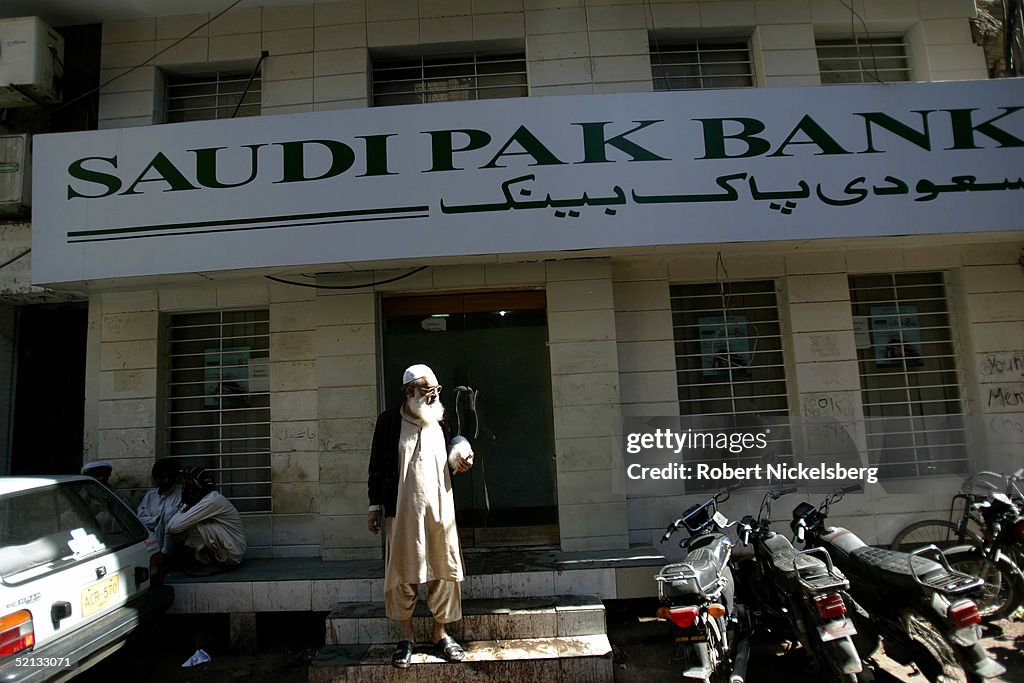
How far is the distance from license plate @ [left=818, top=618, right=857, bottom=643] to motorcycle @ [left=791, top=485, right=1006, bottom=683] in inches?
15.5

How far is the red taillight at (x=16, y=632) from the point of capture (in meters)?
3.05

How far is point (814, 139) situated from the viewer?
500 cm

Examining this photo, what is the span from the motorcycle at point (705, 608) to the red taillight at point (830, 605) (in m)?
0.52

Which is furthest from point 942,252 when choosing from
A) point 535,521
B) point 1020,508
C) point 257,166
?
point 257,166

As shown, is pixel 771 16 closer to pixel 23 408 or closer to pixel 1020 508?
pixel 1020 508

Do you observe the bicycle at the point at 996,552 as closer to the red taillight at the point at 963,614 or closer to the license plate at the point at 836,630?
the red taillight at the point at 963,614

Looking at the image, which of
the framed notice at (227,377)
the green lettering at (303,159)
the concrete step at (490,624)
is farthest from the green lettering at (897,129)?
the framed notice at (227,377)

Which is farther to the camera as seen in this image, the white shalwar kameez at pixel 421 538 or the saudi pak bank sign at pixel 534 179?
the saudi pak bank sign at pixel 534 179

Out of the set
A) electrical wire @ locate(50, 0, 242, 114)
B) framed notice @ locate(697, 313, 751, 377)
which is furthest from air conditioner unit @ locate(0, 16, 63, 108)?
framed notice @ locate(697, 313, 751, 377)

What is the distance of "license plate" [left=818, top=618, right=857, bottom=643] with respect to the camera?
331 centimetres

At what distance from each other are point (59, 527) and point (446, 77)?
17.1 feet

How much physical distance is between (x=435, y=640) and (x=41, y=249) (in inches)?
178

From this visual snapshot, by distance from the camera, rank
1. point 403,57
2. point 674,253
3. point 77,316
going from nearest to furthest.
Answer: point 674,253
point 403,57
point 77,316

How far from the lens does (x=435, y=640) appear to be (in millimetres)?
4043
